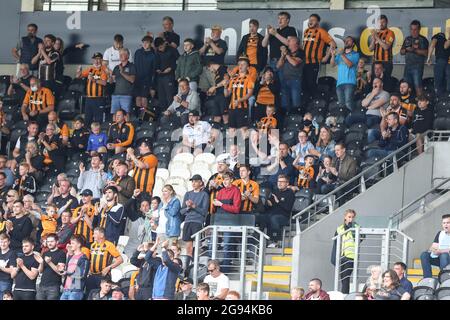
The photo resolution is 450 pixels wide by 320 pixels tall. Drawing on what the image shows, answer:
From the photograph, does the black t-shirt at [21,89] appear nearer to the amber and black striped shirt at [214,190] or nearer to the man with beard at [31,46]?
the man with beard at [31,46]

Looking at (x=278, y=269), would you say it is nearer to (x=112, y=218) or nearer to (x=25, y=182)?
(x=112, y=218)

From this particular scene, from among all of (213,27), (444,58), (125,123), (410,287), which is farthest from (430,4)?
(410,287)

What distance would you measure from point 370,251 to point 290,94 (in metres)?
3.39

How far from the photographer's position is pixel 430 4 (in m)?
21.8

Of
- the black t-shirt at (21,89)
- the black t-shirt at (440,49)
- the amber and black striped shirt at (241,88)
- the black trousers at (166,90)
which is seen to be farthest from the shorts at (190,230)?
the black t-shirt at (21,89)

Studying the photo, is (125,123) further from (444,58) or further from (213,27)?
(444,58)

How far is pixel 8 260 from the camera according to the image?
18.4 m

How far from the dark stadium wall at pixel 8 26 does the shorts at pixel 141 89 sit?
9.99ft

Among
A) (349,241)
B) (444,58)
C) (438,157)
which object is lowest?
(349,241)

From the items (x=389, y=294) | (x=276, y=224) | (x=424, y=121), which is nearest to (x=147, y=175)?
(x=276, y=224)

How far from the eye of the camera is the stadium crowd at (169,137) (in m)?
18.1

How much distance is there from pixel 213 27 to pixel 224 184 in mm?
4134

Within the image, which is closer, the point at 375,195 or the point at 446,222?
the point at 446,222

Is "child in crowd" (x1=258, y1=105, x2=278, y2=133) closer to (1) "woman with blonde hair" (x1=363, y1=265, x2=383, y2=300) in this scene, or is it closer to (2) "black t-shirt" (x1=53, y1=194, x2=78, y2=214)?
(2) "black t-shirt" (x1=53, y1=194, x2=78, y2=214)
